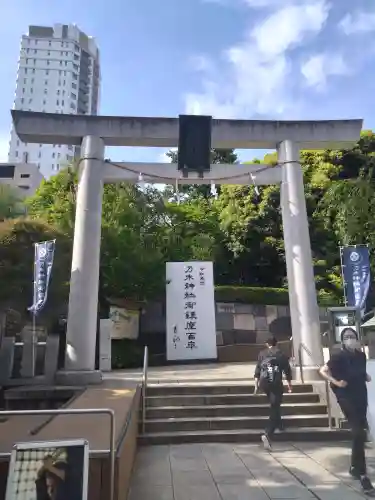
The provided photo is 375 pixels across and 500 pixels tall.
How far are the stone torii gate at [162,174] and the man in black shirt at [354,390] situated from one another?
4182 millimetres

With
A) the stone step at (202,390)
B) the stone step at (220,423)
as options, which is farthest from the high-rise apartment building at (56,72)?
the stone step at (220,423)

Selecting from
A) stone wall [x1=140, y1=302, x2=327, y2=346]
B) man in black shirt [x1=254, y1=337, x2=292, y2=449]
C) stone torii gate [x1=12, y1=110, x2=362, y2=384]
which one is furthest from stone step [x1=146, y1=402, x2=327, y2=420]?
stone wall [x1=140, y1=302, x2=327, y2=346]

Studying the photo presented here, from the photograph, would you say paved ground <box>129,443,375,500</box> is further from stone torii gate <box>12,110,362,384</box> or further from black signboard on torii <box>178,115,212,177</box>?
black signboard on torii <box>178,115,212,177</box>

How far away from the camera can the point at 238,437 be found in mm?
6570

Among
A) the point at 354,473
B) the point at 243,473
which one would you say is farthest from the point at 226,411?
the point at 354,473

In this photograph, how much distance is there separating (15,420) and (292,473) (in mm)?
3452

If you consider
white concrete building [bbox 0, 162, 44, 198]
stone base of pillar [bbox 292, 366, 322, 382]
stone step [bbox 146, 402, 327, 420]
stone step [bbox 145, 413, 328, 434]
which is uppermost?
white concrete building [bbox 0, 162, 44, 198]

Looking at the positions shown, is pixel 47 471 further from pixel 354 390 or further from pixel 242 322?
pixel 242 322

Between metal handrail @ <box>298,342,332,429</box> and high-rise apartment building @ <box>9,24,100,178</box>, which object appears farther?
high-rise apartment building @ <box>9,24,100,178</box>

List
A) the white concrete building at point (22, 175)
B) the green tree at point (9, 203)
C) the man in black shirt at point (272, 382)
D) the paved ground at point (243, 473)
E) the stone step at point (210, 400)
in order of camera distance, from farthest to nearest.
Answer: the white concrete building at point (22, 175), the green tree at point (9, 203), the stone step at point (210, 400), the man in black shirt at point (272, 382), the paved ground at point (243, 473)

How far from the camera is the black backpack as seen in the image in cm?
621

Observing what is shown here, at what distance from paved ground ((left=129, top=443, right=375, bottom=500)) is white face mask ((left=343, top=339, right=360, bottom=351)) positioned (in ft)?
4.88

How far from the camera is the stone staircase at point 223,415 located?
6551mm

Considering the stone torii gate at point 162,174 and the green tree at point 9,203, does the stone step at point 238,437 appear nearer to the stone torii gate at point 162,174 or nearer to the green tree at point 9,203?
the stone torii gate at point 162,174
